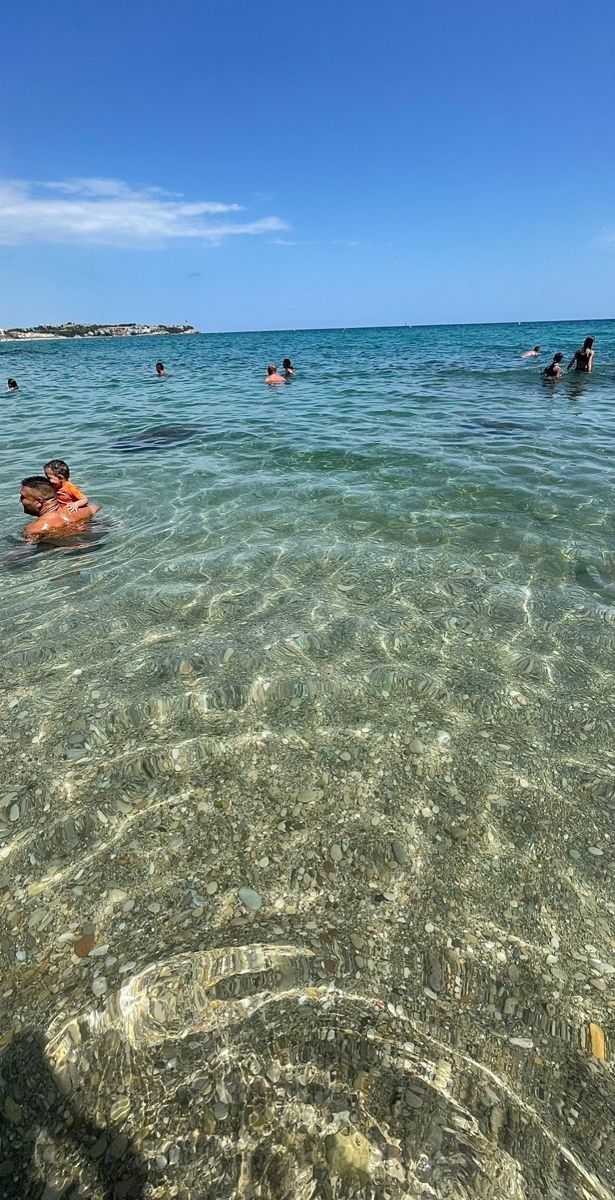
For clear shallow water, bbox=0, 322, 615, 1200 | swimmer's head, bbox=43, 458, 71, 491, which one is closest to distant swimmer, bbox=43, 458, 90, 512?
swimmer's head, bbox=43, 458, 71, 491

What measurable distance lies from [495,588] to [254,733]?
375cm

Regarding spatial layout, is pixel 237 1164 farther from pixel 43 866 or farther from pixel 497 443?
pixel 497 443

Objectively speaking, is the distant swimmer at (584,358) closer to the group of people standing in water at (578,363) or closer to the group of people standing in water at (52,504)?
the group of people standing in water at (578,363)

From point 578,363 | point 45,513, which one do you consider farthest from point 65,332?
point 45,513

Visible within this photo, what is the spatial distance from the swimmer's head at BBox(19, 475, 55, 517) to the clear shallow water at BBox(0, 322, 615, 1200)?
1754mm

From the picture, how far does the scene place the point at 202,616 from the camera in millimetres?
5980

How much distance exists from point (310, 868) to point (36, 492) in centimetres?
816

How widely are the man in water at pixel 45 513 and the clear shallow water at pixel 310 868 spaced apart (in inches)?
44.4

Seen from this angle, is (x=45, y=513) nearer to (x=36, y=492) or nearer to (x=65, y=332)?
(x=36, y=492)

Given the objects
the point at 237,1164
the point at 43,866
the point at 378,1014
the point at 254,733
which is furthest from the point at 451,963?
the point at 43,866

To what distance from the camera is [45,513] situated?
8.72 meters

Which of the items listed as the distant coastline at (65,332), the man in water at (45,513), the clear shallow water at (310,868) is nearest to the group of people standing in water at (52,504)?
the man in water at (45,513)

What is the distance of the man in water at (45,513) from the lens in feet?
28.0

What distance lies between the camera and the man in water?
8.52 metres
